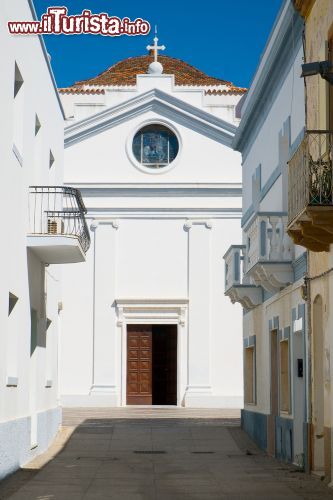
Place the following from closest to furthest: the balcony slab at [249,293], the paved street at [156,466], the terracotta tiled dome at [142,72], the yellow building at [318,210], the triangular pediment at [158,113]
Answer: the yellow building at [318,210]
the paved street at [156,466]
the balcony slab at [249,293]
the triangular pediment at [158,113]
the terracotta tiled dome at [142,72]

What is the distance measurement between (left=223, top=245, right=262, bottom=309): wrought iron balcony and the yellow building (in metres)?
5.76

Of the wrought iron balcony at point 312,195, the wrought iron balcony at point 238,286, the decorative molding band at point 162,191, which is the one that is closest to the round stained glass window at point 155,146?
the decorative molding band at point 162,191

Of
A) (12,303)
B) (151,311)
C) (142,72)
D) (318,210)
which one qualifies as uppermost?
(142,72)

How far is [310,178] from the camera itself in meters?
11.3

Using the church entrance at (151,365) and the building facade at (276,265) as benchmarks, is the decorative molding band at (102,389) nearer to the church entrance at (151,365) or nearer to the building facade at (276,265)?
the church entrance at (151,365)

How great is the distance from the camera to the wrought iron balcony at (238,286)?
20047 millimetres

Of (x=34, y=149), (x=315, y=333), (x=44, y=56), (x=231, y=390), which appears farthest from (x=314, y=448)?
(x=231, y=390)

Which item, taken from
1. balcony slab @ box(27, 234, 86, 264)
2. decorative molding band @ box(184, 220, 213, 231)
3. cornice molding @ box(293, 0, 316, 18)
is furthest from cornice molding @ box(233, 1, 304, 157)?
decorative molding band @ box(184, 220, 213, 231)

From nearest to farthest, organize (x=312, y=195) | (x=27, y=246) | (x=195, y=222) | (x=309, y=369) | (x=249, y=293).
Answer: (x=312, y=195) → (x=309, y=369) → (x=27, y=246) → (x=249, y=293) → (x=195, y=222)

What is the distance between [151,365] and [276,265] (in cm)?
1566

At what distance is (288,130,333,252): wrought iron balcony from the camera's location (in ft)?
36.5

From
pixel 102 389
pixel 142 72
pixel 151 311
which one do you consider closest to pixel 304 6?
pixel 151 311

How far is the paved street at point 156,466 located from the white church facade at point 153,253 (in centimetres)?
490

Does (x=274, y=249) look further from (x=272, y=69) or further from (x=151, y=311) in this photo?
(x=151, y=311)
